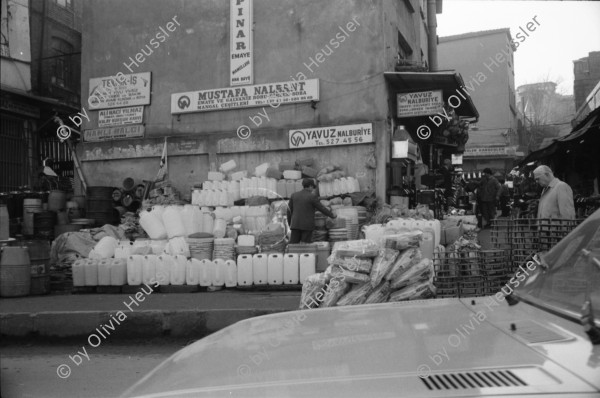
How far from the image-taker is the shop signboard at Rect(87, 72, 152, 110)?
15.1 metres

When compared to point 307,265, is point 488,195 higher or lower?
higher

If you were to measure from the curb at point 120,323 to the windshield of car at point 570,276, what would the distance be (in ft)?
15.9

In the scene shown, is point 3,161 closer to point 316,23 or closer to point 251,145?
point 251,145

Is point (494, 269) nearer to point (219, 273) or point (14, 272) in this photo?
point (219, 273)

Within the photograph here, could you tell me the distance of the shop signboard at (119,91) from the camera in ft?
49.5

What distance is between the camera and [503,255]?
15.4 ft

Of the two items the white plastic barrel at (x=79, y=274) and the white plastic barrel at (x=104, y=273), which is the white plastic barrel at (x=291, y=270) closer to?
the white plastic barrel at (x=104, y=273)

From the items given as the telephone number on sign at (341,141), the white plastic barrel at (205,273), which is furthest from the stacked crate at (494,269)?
the telephone number on sign at (341,141)

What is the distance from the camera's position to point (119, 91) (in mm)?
15461

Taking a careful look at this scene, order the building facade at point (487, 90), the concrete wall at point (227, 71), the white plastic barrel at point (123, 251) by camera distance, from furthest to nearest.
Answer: the building facade at point (487, 90) → the concrete wall at point (227, 71) → the white plastic barrel at point (123, 251)

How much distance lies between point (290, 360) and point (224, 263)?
7645mm

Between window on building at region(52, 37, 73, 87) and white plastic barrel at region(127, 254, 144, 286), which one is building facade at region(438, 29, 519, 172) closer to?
window on building at region(52, 37, 73, 87)

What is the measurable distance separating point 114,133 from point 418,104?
8.78 meters

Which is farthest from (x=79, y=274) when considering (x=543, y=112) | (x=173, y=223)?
(x=543, y=112)
